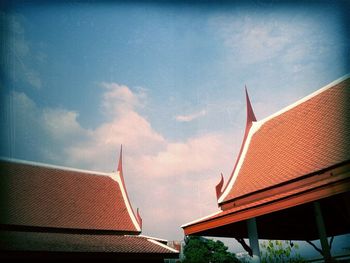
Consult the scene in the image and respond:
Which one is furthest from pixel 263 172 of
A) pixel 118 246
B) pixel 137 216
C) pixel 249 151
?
pixel 137 216

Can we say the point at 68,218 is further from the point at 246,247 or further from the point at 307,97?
the point at 307,97

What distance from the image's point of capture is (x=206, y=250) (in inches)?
1244

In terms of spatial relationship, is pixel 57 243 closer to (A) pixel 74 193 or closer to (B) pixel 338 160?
(A) pixel 74 193

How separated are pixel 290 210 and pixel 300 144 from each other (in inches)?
66.8

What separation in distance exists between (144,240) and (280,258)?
6.90 m

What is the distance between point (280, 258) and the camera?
5594 mm

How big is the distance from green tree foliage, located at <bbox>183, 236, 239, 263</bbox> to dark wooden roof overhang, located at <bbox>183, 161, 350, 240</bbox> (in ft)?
70.6

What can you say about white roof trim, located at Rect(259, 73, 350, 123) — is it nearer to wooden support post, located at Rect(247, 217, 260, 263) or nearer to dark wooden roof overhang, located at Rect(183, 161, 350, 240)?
dark wooden roof overhang, located at Rect(183, 161, 350, 240)

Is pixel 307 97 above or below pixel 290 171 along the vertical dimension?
above

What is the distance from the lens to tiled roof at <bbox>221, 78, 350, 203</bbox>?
21.7 feet

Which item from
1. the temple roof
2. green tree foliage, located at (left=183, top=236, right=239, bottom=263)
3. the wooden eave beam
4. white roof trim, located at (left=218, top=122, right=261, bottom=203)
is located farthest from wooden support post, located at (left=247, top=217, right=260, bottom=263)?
A: green tree foliage, located at (left=183, top=236, right=239, bottom=263)

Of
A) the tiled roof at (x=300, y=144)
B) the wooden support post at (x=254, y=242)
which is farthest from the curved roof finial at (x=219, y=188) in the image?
the wooden support post at (x=254, y=242)

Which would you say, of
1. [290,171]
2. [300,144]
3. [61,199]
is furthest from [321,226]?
[61,199]

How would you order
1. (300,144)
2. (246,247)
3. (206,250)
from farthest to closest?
(206,250), (300,144), (246,247)
